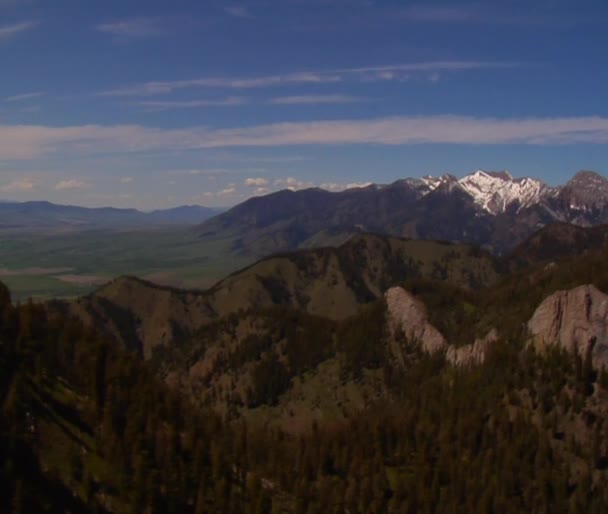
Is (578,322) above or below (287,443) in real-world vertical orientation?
above

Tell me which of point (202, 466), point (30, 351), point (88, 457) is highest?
point (30, 351)

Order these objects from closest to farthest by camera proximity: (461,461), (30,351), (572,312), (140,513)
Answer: (140,513) < (30,351) < (461,461) < (572,312)

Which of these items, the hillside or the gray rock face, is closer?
the hillside

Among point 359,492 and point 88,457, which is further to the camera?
point 359,492

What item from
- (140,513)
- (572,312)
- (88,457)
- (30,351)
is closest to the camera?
(140,513)

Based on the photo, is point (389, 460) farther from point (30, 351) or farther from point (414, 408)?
point (30, 351)

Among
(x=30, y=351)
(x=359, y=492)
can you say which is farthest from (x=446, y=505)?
(x=30, y=351)

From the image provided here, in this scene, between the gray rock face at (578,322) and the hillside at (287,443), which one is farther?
the gray rock face at (578,322)

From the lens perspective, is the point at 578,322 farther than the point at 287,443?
Yes
